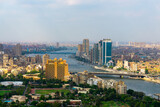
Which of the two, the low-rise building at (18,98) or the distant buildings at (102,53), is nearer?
the low-rise building at (18,98)

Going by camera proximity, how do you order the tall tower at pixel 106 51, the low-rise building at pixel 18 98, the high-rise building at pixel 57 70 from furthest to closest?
the tall tower at pixel 106 51, the high-rise building at pixel 57 70, the low-rise building at pixel 18 98

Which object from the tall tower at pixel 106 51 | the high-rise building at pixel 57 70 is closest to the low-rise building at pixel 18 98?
the high-rise building at pixel 57 70

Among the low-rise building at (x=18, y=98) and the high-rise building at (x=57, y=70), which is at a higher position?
the high-rise building at (x=57, y=70)

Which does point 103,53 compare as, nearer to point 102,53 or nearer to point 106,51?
point 102,53

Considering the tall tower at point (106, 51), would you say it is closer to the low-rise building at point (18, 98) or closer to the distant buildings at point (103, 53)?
the distant buildings at point (103, 53)

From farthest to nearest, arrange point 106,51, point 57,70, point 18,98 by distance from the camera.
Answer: point 106,51 < point 57,70 < point 18,98

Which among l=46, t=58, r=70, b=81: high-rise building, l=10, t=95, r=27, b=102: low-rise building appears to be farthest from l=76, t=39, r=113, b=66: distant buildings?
l=10, t=95, r=27, b=102: low-rise building

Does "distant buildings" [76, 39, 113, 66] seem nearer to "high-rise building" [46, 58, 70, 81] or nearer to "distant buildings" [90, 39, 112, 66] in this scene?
"distant buildings" [90, 39, 112, 66]

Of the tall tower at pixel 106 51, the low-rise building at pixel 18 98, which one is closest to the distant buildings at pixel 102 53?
the tall tower at pixel 106 51

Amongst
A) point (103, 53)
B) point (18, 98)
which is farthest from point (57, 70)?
point (103, 53)

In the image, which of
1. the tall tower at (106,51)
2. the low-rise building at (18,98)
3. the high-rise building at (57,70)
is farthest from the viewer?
the tall tower at (106,51)

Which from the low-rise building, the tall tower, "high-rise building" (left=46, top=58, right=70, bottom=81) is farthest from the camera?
the tall tower

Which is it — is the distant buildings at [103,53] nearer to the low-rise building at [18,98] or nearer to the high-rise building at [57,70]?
the high-rise building at [57,70]
